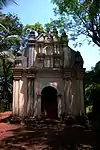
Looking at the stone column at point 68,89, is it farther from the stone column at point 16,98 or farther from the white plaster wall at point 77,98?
the stone column at point 16,98

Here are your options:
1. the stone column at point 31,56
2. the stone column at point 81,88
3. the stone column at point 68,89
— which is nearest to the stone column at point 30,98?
the stone column at point 31,56

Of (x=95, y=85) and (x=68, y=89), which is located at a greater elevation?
(x=95, y=85)

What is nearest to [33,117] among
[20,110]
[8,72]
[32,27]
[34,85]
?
[20,110]

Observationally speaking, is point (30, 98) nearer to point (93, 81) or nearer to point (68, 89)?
point (68, 89)

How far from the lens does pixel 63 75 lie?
62.7ft

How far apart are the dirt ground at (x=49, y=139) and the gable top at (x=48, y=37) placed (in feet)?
26.4

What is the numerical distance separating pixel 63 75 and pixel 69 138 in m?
7.17

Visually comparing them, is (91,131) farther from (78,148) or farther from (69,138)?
(78,148)

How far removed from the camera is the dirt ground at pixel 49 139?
11.2 m

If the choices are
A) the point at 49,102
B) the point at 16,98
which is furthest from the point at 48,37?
the point at 16,98

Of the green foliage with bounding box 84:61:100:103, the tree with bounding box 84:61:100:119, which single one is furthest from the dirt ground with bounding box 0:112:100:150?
the green foliage with bounding box 84:61:100:103

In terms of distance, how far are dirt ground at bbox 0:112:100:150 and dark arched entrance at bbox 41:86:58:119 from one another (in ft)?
10.6

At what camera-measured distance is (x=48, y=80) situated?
19.2 meters

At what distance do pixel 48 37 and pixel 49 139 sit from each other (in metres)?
10.8
